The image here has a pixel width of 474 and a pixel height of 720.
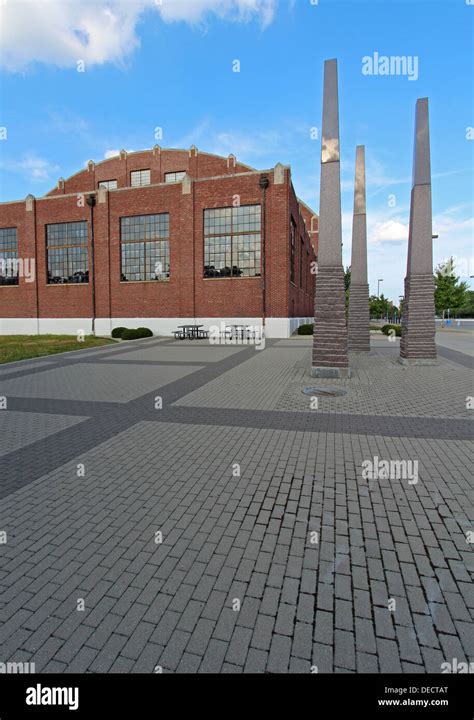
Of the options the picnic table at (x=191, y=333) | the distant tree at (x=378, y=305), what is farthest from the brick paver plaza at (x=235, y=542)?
the distant tree at (x=378, y=305)

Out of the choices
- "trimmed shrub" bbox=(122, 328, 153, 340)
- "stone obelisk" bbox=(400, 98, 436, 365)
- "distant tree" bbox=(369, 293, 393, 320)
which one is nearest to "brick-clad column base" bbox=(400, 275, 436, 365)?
"stone obelisk" bbox=(400, 98, 436, 365)

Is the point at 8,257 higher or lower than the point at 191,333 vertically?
higher

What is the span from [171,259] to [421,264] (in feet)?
59.2

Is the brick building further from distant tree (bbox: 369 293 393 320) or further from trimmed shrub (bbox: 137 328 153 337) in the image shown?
distant tree (bbox: 369 293 393 320)

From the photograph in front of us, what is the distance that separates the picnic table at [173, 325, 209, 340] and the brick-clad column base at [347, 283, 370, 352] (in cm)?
981

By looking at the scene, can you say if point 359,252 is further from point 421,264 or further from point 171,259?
point 171,259

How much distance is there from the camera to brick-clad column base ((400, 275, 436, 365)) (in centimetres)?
1365

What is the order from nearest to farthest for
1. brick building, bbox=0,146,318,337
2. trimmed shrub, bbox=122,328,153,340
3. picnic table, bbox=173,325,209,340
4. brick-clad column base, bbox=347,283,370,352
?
brick-clad column base, bbox=347,283,370,352
trimmed shrub, bbox=122,328,153,340
picnic table, bbox=173,325,209,340
brick building, bbox=0,146,318,337

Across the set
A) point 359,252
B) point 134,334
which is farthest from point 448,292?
point 134,334

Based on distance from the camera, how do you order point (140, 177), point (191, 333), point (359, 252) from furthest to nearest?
point (140, 177) < point (191, 333) < point (359, 252)

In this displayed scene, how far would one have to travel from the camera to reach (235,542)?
10.7ft

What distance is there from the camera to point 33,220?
3064cm

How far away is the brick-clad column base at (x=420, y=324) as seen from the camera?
13.6 metres

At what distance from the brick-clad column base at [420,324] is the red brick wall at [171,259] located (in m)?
11.9
